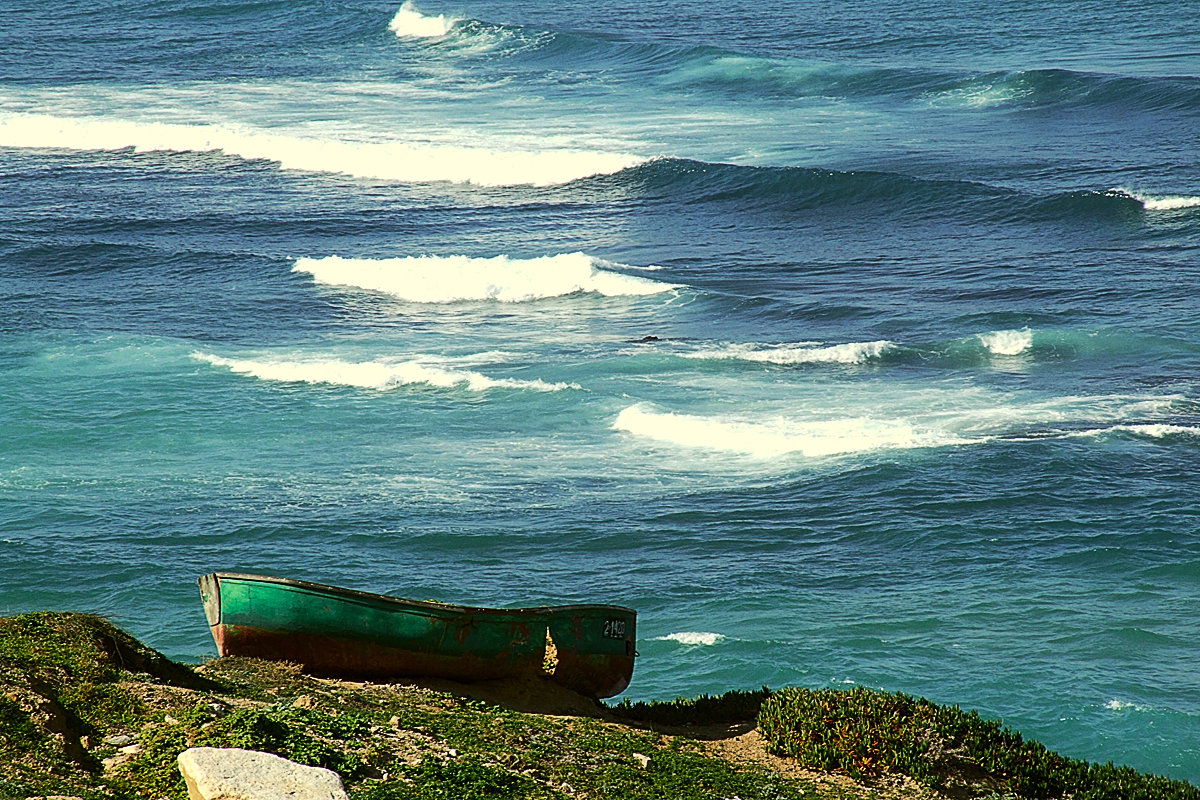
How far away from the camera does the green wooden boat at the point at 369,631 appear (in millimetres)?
13031

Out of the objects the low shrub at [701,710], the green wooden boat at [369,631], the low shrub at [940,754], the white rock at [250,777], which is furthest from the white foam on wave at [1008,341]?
the white rock at [250,777]

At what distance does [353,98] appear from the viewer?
6544 centimetres

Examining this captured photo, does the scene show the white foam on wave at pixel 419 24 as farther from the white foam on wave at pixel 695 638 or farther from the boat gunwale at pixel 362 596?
the boat gunwale at pixel 362 596

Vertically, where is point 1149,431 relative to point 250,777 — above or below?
below

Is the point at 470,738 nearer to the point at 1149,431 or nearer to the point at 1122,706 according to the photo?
the point at 1122,706

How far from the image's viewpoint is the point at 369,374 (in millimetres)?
31703

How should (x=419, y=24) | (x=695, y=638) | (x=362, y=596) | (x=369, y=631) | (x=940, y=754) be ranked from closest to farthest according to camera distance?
(x=940, y=754) < (x=362, y=596) < (x=369, y=631) < (x=695, y=638) < (x=419, y=24)

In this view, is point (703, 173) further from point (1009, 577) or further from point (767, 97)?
point (1009, 577)

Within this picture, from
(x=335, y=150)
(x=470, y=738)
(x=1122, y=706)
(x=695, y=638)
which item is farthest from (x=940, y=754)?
(x=335, y=150)

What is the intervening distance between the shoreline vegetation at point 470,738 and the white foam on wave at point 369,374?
17.2 metres

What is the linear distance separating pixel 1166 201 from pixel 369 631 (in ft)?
118

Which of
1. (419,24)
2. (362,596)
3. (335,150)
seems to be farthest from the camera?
(419,24)

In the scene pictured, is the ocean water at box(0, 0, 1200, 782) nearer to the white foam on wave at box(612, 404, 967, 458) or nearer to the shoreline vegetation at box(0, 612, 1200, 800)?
the white foam on wave at box(612, 404, 967, 458)

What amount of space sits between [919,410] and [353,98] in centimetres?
4495
